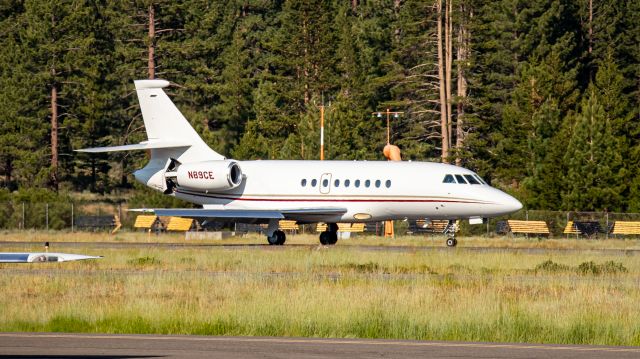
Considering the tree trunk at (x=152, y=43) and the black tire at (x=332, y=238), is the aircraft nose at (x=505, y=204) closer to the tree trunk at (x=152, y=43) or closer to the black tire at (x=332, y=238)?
the black tire at (x=332, y=238)

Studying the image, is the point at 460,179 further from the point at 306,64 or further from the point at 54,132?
the point at 306,64

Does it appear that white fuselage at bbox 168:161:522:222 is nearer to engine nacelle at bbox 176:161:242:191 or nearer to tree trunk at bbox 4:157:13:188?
engine nacelle at bbox 176:161:242:191

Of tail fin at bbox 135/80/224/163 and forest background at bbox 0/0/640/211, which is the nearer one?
tail fin at bbox 135/80/224/163

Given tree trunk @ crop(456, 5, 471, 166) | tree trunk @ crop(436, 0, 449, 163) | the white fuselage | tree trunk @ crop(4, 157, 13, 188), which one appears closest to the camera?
the white fuselage

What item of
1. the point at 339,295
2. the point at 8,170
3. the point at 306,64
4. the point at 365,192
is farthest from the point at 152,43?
the point at 339,295

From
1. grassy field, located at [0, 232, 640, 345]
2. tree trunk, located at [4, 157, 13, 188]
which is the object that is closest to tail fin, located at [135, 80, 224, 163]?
grassy field, located at [0, 232, 640, 345]

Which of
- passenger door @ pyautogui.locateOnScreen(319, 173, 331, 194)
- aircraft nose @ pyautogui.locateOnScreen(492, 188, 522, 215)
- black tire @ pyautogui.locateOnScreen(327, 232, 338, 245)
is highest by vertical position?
passenger door @ pyautogui.locateOnScreen(319, 173, 331, 194)

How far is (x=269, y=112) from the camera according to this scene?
100m

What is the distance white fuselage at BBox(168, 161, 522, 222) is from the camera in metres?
43.4

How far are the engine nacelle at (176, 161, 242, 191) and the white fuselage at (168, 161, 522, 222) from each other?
0.40 m

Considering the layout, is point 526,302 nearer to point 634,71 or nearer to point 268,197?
point 268,197

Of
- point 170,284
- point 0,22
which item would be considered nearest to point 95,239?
point 170,284

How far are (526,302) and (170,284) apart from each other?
7710mm

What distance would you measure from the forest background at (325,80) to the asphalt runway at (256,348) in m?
52.1
